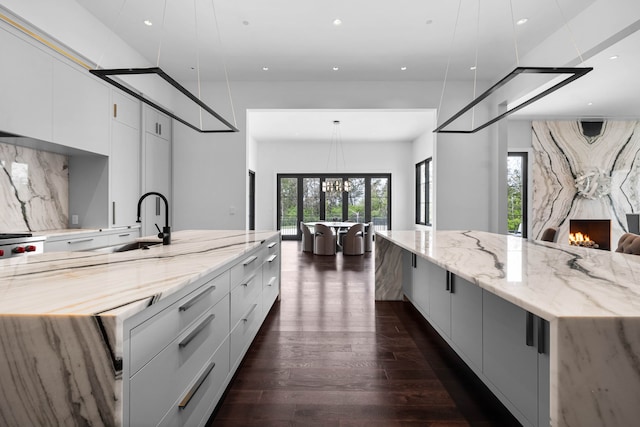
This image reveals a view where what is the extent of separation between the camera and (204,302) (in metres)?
1.42

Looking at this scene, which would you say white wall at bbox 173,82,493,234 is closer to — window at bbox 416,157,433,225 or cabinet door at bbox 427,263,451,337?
window at bbox 416,157,433,225

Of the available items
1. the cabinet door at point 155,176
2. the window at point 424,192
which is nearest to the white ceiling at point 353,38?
the cabinet door at point 155,176

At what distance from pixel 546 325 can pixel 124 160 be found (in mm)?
4861

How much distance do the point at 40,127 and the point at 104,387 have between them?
3.33 meters

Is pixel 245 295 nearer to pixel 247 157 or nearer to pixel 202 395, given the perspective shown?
pixel 202 395

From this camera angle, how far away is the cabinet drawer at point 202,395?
1168 mm

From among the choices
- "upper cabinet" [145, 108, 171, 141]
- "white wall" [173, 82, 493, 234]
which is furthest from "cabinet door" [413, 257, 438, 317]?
"upper cabinet" [145, 108, 171, 141]

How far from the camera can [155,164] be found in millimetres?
4996

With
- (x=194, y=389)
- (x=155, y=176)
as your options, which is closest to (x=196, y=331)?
(x=194, y=389)

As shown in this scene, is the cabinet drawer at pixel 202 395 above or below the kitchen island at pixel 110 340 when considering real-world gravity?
below

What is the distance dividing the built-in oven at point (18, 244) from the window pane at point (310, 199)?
7640 mm

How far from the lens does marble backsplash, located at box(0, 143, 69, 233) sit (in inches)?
125

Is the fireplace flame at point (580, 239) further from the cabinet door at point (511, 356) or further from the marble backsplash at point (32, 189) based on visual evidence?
the marble backsplash at point (32, 189)

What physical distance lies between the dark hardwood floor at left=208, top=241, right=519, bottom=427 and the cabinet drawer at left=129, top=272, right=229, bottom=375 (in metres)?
0.71
